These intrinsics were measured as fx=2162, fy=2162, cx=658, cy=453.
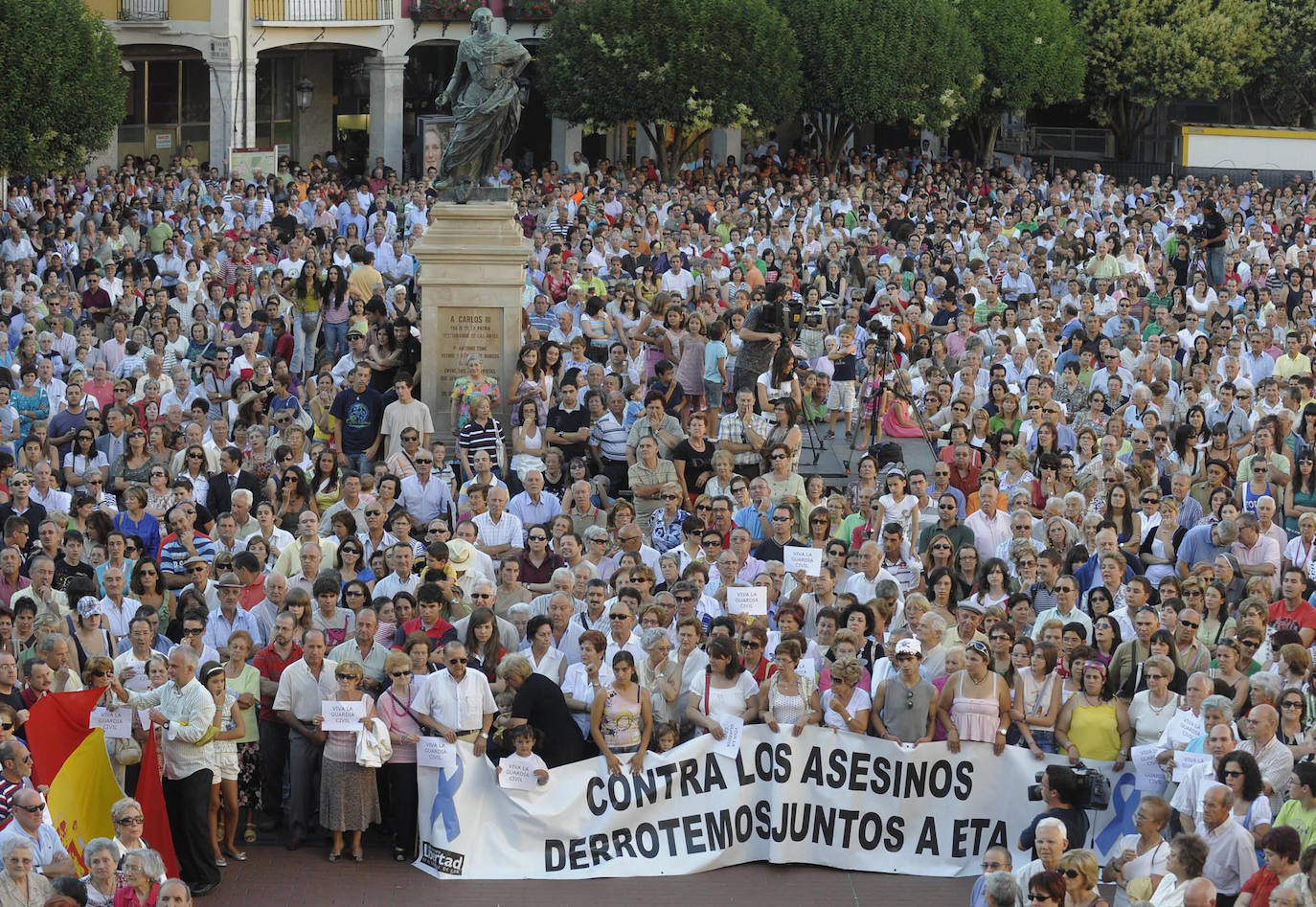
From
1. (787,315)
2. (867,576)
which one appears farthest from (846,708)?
(787,315)

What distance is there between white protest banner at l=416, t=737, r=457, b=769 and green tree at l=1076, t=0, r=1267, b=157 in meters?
40.5

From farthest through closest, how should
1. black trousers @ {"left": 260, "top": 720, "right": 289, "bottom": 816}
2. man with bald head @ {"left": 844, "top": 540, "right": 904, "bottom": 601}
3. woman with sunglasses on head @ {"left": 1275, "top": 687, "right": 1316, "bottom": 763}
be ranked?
1. man with bald head @ {"left": 844, "top": 540, "right": 904, "bottom": 601}
2. black trousers @ {"left": 260, "top": 720, "right": 289, "bottom": 816}
3. woman with sunglasses on head @ {"left": 1275, "top": 687, "right": 1316, "bottom": 763}

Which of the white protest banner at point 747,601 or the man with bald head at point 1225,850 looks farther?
the white protest banner at point 747,601

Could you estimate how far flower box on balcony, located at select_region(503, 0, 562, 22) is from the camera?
45.8 metres

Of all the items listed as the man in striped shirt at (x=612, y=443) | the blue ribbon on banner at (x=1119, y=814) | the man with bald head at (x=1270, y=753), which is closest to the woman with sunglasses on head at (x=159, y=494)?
the man in striped shirt at (x=612, y=443)

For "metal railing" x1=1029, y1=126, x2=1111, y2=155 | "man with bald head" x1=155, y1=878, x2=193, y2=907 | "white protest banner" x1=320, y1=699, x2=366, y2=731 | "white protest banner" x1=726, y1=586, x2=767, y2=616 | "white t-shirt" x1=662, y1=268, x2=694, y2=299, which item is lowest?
"man with bald head" x1=155, y1=878, x2=193, y2=907

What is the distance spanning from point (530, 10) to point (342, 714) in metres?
34.8

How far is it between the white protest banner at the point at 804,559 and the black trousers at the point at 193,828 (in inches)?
176

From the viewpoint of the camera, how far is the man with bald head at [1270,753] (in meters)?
12.0

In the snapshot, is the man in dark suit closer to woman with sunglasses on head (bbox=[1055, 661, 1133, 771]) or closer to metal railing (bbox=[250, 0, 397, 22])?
woman with sunglasses on head (bbox=[1055, 661, 1133, 771])

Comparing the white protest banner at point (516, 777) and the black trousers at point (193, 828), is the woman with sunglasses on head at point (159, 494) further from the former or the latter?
the white protest banner at point (516, 777)

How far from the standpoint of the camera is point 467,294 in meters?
20.6

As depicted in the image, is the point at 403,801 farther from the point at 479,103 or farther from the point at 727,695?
the point at 479,103

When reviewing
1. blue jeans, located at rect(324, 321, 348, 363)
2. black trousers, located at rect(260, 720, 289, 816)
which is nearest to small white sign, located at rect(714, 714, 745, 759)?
black trousers, located at rect(260, 720, 289, 816)
